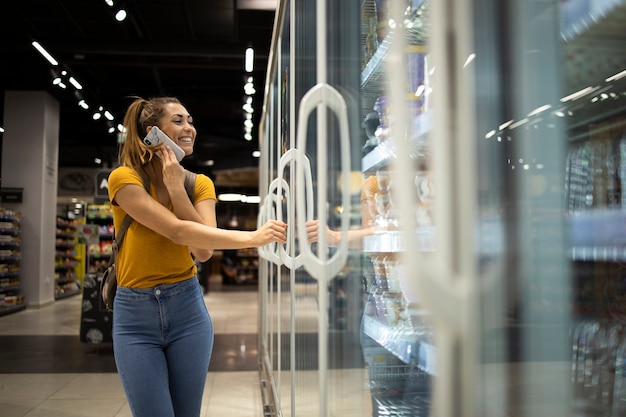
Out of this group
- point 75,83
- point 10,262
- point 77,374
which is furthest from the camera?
point 10,262

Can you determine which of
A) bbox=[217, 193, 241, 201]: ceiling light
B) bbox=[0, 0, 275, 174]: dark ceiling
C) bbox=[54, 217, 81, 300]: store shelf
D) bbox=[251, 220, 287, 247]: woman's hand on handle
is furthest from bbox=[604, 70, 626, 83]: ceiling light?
bbox=[217, 193, 241, 201]: ceiling light

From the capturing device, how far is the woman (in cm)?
164

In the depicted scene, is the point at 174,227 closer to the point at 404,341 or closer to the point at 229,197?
the point at 404,341

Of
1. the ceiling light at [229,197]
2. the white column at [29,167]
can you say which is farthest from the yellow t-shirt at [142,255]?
the ceiling light at [229,197]

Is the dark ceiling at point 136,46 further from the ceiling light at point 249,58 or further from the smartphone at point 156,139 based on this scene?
the smartphone at point 156,139

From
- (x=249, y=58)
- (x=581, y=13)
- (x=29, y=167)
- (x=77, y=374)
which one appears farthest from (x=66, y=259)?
(x=581, y=13)

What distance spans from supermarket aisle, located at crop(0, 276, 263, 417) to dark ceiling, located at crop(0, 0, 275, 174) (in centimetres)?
367

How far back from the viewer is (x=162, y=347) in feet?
5.56

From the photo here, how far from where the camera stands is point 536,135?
56 cm

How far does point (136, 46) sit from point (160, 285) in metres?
7.18

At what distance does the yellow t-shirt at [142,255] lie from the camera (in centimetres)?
169

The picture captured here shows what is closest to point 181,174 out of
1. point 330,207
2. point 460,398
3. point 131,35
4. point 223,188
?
point 330,207

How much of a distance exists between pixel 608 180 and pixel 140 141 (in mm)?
1343

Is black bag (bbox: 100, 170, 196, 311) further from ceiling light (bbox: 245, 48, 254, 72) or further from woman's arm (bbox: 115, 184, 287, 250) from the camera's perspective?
ceiling light (bbox: 245, 48, 254, 72)
